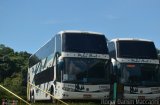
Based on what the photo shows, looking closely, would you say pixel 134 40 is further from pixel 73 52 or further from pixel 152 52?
pixel 73 52

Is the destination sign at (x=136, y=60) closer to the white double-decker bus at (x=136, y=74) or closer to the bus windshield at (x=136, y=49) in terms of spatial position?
the white double-decker bus at (x=136, y=74)

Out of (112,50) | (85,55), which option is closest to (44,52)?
(112,50)

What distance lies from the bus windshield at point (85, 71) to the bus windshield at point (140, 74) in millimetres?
1679

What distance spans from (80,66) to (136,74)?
3.54 metres

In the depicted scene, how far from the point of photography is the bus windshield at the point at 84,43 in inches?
976

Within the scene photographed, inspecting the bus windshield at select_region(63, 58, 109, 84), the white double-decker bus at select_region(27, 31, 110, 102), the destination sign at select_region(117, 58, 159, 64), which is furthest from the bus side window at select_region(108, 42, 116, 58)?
the bus windshield at select_region(63, 58, 109, 84)

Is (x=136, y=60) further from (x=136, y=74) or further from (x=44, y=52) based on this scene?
(x=44, y=52)

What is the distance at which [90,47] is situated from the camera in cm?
2544

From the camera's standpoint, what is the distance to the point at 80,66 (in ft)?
80.7

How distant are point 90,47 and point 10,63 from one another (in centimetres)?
5730

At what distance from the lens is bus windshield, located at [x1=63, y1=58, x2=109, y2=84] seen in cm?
2427

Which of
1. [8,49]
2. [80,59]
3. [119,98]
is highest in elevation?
[8,49]

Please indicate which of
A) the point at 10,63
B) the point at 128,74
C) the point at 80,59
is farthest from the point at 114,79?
the point at 10,63

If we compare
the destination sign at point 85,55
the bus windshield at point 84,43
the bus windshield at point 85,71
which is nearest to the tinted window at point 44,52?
the bus windshield at point 84,43
